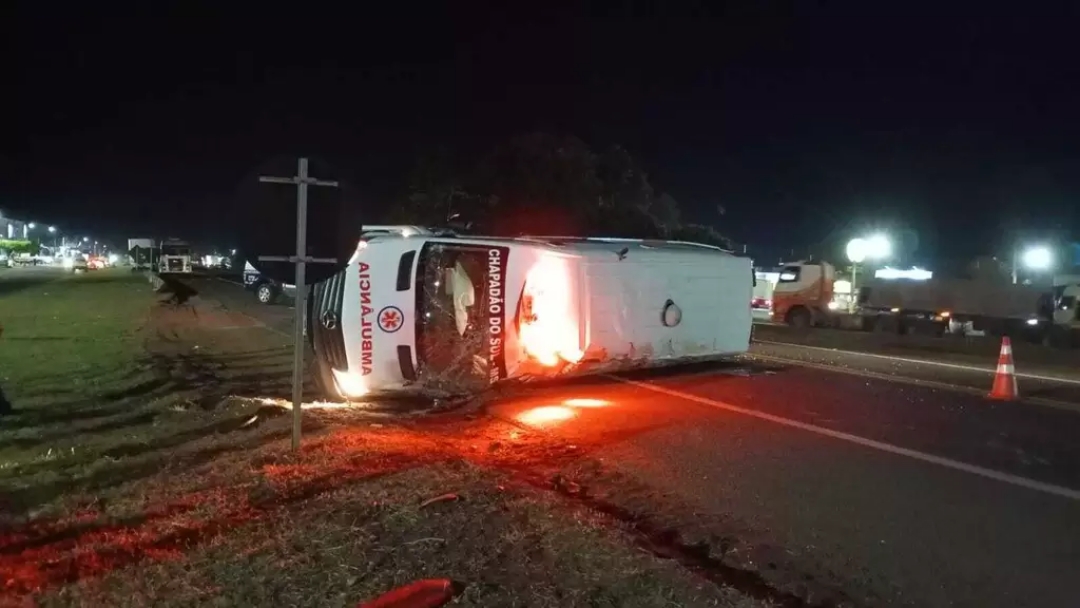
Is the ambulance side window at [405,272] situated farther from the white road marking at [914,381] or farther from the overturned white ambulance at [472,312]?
the white road marking at [914,381]

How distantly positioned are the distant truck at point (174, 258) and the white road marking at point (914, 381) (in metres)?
60.2

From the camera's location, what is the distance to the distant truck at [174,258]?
67812mm

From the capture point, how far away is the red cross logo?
992cm

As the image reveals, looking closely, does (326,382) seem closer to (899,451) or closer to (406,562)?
(406,562)

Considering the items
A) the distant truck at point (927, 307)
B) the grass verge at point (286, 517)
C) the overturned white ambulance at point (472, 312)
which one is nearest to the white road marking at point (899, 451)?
the overturned white ambulance at point (472, 312)

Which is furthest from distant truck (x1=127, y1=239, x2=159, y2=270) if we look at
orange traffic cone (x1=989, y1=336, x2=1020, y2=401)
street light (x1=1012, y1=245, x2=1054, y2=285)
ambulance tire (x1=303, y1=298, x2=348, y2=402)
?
orange traffic cone (x1=989, y1=336, x2=1020, y2=401)

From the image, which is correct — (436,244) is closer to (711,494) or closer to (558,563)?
(711,494)

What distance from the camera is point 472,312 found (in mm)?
10484

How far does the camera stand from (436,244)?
10227 millimetres

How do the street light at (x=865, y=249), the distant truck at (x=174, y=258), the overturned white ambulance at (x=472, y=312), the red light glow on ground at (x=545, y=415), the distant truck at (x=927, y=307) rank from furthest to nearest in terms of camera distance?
1. the distant truck at (x=174, y=258)
2. the street light at (x=865, y=249)
3. the distant truck at (x=927, y=307)
4. the overturned white ambulance at (x=472, y=312)
5. the red light glow on ground at (x=545, y=415)

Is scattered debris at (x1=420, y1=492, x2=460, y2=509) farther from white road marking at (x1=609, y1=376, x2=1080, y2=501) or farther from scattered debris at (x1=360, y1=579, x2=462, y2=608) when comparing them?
white road marking at (x1=609, y1=376, x2=1080, y2=501)

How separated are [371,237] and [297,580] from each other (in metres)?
6.12

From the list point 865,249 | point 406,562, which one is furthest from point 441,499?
point 865,249

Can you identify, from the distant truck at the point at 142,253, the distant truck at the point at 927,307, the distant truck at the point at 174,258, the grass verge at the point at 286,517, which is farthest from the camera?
the distant truck at the point at 142,253
